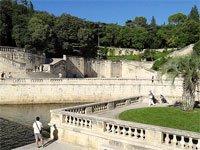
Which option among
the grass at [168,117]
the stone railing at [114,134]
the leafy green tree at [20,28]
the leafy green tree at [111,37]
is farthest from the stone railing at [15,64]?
the grass at [168,117]

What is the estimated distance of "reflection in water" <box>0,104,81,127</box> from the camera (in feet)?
113

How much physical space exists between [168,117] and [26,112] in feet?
77.9

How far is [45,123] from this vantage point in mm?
31812

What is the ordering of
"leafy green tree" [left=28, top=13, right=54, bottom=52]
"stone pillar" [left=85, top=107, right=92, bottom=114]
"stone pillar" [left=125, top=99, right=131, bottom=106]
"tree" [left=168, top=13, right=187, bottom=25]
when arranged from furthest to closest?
1. "tree" [left=168, top=13, right=187, bottom=25]
2. "leafy green tree" [left=28, top=13, right=54, bottom=52]
3. "stone pillar" [left=125, top=99, right=131, bottom=106]
4. "stone pillar" [left=85, top=107, right=92, bottom=114]

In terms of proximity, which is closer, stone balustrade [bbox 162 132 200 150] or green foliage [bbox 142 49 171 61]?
stone balustrade [bbox 162 132 200 150]

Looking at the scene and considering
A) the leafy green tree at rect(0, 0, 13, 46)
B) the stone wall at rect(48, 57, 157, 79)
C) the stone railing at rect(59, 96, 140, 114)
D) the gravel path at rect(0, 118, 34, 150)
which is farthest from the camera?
the leafy green tree at rect(0, 0, 13, 46)

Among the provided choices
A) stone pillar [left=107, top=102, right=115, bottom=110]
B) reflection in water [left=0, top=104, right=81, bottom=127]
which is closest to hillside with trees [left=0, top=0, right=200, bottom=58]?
reflection in water [left=0, top=104, right=81, bottom=127]

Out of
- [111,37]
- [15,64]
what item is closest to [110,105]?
[15,64]

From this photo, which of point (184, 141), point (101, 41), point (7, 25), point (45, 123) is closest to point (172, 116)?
point (184, 141)

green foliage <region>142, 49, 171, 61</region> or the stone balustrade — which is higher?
green foliage <region>142, 49, 171, 61</region>

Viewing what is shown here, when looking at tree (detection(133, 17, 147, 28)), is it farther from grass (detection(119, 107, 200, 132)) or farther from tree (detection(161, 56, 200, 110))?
grass (detection(119, 107, 200, 132))

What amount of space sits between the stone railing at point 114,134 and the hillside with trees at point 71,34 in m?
43.9

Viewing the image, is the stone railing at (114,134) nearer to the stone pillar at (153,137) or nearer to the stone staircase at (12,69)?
the stone pillar at (153,137)

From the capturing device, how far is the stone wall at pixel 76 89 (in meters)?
44.3
